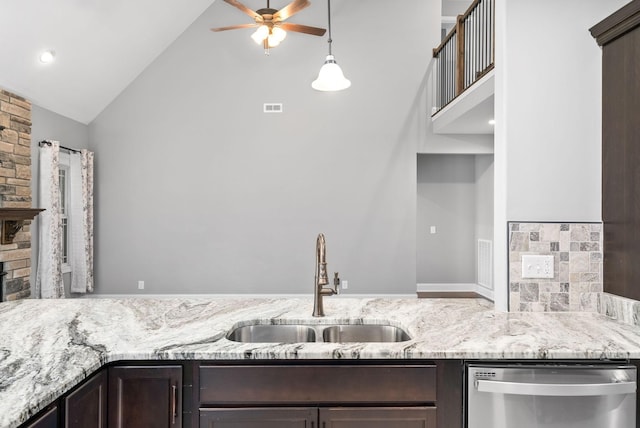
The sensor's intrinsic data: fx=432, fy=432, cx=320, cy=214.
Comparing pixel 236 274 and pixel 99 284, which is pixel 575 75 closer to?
pixel 236 274

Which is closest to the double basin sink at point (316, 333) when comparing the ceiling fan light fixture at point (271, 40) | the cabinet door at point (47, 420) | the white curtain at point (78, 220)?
the cabinet door at point (47, 420)

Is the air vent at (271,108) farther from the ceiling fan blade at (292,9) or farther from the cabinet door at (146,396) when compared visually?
the cabinet door at (146,396)

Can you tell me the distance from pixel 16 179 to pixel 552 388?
5116 millimetres

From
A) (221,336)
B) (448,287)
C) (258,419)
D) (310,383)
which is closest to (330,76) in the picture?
(221,336)

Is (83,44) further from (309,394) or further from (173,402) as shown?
(309,394)

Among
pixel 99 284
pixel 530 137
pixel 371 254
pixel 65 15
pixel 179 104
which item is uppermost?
pixel 65 15

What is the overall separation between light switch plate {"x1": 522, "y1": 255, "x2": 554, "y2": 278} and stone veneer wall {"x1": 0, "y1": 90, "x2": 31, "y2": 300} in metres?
4.68

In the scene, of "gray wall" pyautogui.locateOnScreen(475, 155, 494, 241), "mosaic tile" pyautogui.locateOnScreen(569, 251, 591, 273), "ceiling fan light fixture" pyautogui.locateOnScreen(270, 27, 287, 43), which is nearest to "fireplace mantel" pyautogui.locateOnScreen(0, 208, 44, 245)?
"ceiling fan light fixture" pyautogui.locateOnScreen(270, 27, 287, 43)

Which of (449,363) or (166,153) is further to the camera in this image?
(166,153)

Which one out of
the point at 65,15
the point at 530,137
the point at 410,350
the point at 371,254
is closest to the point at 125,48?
the point at 65,15

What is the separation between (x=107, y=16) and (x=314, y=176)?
3089mm

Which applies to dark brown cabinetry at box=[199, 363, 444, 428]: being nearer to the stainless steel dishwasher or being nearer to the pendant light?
the stainless steel dishwasher

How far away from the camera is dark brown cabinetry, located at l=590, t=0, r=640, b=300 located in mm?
1951

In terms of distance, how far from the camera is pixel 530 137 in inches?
85.4
